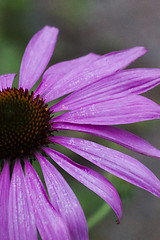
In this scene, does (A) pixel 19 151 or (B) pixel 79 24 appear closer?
(A) pixel 19 151

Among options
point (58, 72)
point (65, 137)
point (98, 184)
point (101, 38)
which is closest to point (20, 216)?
point (98, 184)

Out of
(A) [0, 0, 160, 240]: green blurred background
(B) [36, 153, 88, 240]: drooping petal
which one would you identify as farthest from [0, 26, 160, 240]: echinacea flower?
(A) [0, 0, 160, 240]: green blurred background

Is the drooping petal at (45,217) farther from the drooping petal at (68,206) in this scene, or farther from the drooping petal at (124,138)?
the drooping petal at (124,138)

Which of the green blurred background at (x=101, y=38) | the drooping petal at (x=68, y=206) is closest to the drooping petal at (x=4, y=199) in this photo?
the drooping petal at (x=68, y=206)

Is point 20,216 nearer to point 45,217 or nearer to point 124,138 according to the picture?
point 45,217

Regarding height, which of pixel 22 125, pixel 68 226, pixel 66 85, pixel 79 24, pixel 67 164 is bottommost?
pixel 68 226

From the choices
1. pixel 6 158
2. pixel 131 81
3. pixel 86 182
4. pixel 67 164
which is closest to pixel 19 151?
pixel 6 158

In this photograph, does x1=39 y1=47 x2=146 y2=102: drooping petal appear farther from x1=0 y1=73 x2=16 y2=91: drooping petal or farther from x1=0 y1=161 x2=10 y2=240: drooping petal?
x1=0 y1=161 x2=10 y2=240: drooping petal

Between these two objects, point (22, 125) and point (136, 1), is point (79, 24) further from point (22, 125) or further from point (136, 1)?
point (22, 125)
